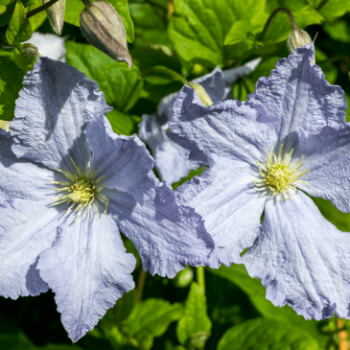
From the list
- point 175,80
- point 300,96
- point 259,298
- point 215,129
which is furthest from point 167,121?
point 259,298

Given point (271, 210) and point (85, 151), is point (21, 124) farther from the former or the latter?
point (271, 210)

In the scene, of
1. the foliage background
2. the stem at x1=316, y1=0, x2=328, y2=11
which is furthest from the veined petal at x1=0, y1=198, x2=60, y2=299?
the stem at x1=316, y1=0, x2=328, y2=11

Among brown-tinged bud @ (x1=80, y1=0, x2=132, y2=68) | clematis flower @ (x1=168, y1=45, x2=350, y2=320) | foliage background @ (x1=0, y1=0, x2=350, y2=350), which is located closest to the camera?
brown-tinged bud @ (x1=80, y1=0, x2=132, y2=68)

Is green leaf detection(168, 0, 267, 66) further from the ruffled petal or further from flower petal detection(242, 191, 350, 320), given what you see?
flower petal detection(242, 191, 350, 320)

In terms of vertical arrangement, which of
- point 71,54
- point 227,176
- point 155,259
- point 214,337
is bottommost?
point 214,337

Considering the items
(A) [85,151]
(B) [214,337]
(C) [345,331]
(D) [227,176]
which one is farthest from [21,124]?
(C) [345,331]

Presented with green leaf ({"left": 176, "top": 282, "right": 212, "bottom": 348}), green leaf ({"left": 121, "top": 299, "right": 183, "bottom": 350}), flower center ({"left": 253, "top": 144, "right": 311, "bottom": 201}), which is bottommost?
green leaf ({"left": 121, "top": 299, "right": 183, "bottom": 350})

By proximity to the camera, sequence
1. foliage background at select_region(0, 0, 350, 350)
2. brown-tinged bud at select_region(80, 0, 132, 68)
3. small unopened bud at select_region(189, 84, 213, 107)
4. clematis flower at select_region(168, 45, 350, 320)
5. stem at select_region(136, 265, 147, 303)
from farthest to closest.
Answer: stem at select_region(136, 265, 147, 303), foliage background at select_region(0, 0, 350, 350), small unopened bud at select_region(189, 84, 213, 107), clematis flower at select_region(168, 45, 350, 320), brown-tinged bud at select_region(80, 0, 132, 68)

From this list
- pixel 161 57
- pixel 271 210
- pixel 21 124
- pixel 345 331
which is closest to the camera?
pixel 21 124
